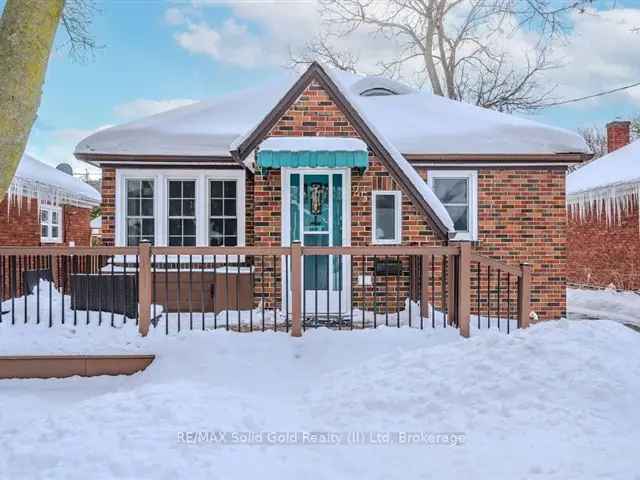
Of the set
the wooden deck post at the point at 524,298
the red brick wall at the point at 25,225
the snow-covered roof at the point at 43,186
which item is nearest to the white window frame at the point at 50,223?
the red brick wall at the point at 25,225

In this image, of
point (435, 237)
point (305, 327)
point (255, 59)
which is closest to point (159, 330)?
point (305, 327)

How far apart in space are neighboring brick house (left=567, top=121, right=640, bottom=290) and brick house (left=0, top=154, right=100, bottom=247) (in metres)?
15.6

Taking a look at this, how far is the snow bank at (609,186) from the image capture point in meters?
15.6

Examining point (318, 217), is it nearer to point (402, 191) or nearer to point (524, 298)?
point (402, 191)

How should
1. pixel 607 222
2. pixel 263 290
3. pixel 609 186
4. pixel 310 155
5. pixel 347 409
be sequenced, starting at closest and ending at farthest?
pixel 347 409 < pixel 263 290 < pixel 310 155 < pixel 609 186 < pixel 607 222

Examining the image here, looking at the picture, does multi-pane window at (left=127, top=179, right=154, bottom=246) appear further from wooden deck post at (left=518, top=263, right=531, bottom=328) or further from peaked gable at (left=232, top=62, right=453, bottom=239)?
wooden deck post at (left=518, top=263, right=531, bottom=328)

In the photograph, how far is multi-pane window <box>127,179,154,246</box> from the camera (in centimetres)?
1030

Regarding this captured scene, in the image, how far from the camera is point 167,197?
1031cm

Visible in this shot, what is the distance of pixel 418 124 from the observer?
11.2m

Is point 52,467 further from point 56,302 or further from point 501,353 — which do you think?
point 56,302

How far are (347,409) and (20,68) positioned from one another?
12.0 ft

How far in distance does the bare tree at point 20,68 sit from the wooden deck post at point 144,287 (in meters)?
2.27

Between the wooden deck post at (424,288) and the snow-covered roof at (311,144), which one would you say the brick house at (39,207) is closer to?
the snow-covered roof at (311,144)

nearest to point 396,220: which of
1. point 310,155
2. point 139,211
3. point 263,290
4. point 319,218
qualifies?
point 319,218
